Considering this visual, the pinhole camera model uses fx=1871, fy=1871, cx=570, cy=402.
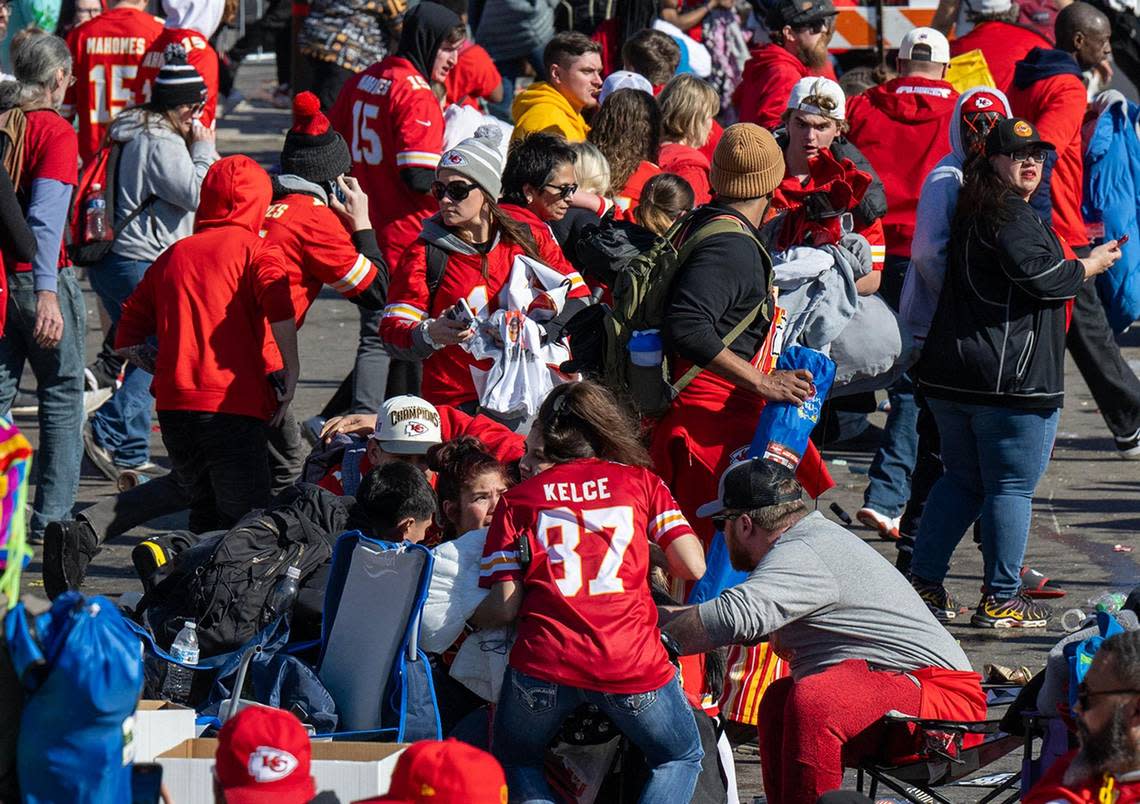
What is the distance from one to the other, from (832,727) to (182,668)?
1920mm

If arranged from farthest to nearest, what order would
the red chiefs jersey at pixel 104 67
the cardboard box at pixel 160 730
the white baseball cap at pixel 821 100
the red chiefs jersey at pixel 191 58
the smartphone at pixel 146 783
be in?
1. the red chiefs jersey at pixel 104 67
2. the red chiefs jersey at pixel 191 58
3. the white baseball cap at pixel 821 100
4. the cardboard box at pixel 160 730
5. the smartphone at pixel 146 783

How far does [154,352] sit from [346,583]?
94.1 inches

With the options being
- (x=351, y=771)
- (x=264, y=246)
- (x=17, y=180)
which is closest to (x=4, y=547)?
(x=351, y=771)

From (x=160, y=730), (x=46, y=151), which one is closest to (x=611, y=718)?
(x=160, y=730)

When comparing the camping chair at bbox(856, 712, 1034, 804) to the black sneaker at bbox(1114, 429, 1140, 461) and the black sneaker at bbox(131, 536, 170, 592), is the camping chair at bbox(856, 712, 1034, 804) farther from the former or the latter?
the black sneaker at bbox(1114, 429, 1140, 461)

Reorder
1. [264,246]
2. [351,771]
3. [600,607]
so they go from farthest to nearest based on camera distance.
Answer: [264,246] → [600,607] → [351,771]

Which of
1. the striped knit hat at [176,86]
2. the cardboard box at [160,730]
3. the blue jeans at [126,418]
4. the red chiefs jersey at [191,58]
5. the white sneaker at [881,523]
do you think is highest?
the striped knit hat at [176,86]

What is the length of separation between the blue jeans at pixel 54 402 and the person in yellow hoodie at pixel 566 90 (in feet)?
8.27

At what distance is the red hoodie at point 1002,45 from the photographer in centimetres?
995

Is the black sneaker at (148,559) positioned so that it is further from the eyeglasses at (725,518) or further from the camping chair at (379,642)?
the eyeglasses at (725,518)

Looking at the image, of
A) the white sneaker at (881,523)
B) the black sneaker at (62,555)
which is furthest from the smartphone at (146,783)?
the white sneaker at (881,523)

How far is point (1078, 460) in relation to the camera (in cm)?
955

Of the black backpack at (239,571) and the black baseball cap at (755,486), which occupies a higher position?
the black baseball cap at (755,486)

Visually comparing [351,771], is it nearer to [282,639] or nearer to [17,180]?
[282,639]
